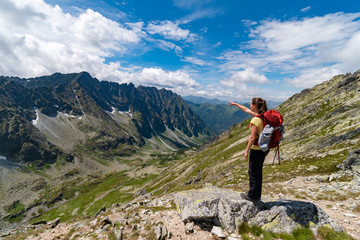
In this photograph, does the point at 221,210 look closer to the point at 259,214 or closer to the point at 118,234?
the point at 259,214

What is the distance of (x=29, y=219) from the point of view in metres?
141

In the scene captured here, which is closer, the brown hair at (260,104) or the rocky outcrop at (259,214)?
the rocky outcrop at (259,214)

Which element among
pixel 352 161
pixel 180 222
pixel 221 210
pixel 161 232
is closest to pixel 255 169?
pixel 221 210

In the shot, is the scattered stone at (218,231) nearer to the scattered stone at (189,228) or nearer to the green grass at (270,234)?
the green grass at (270,234)

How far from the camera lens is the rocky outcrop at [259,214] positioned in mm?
8961

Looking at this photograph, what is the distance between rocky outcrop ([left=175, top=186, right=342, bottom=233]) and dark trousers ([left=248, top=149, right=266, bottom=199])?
2.16 ft

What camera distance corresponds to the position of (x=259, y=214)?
387 inches

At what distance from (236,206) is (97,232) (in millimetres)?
11109

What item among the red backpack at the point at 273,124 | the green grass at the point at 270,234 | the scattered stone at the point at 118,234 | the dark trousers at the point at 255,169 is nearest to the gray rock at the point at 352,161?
the green grass at the point at 270,234

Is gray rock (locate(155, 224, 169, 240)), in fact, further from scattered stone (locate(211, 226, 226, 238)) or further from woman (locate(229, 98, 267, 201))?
woman (locate(229, 98, 267, 201))

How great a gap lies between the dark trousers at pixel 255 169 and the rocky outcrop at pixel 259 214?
2.16 feet

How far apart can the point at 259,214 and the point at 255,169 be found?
266 centimetres

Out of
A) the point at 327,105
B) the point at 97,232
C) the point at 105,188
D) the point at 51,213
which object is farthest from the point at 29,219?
the point at 327,105

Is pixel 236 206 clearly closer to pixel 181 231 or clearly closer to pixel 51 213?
pixel 181 231
